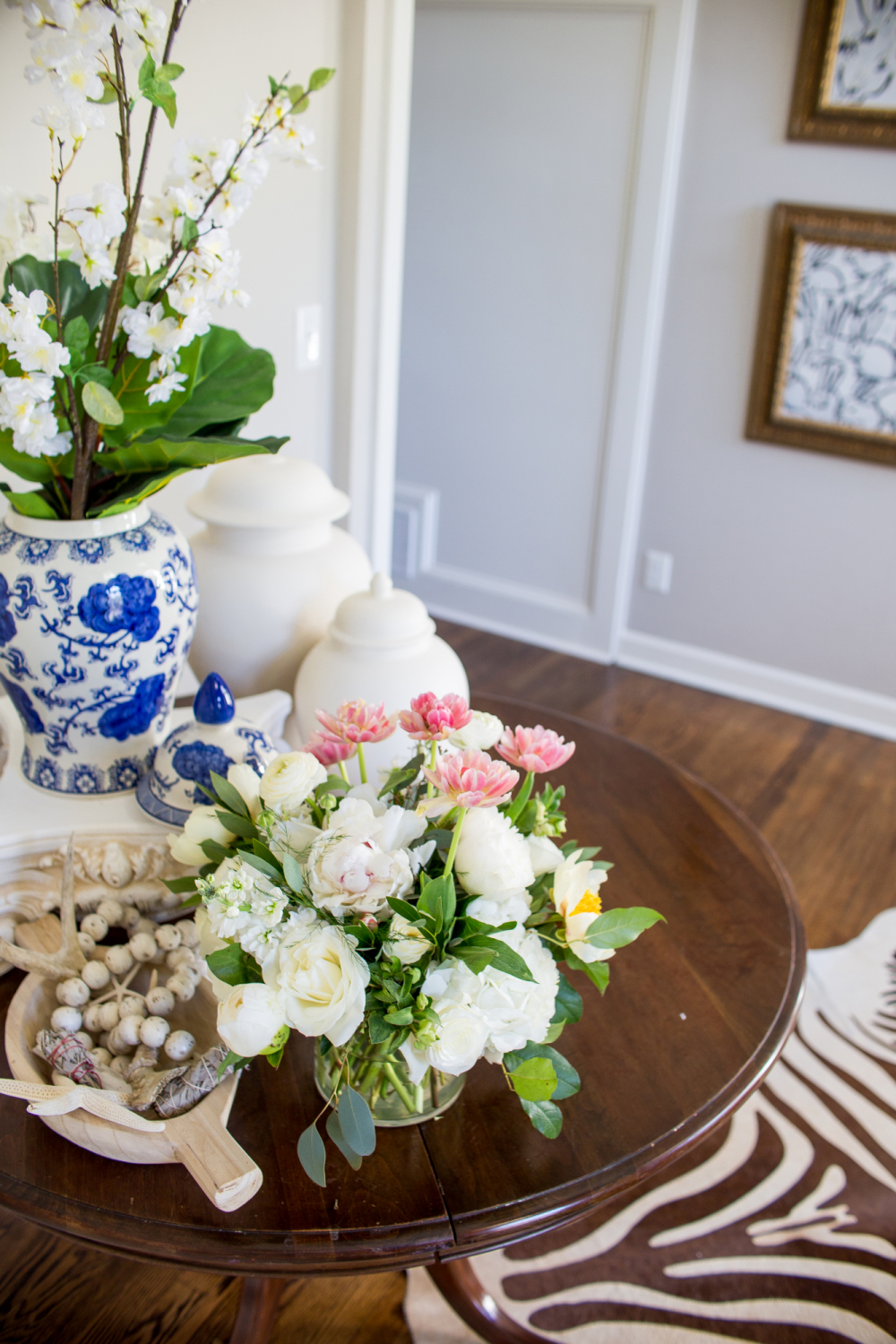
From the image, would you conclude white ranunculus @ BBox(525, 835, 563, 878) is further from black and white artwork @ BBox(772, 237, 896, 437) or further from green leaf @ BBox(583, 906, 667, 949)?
black and white artwork @ BBox(772, 237, 896, 437)

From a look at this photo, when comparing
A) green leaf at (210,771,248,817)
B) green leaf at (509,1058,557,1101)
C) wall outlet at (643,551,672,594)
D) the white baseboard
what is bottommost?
the white baseboard

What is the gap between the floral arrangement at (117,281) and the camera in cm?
86

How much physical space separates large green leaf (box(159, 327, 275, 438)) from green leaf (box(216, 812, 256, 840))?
0.47 metres

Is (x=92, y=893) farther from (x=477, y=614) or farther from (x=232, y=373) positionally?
(x=477, y=614)

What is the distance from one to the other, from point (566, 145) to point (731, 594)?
1.31m

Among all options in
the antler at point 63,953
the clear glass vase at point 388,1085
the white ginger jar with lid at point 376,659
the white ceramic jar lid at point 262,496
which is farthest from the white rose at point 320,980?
the white ceramic jar lid at point 262,496

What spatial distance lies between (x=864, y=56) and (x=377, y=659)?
2.21m

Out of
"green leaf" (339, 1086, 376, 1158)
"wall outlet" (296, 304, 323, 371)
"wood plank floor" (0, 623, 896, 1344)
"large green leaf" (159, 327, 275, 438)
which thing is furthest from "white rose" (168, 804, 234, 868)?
"wall outlet" (296, 304, 323, 371)

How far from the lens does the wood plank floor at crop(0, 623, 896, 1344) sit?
1383 mm

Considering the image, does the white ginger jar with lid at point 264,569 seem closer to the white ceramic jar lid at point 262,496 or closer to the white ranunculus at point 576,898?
the white ceramic jar lid at point 262,496

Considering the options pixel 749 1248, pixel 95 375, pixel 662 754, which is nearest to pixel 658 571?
pixel 662 754

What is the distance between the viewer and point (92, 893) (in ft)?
3.44

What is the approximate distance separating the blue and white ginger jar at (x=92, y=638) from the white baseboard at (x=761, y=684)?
2.30 meters

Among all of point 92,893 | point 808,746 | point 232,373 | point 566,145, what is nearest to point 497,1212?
point 92,893
